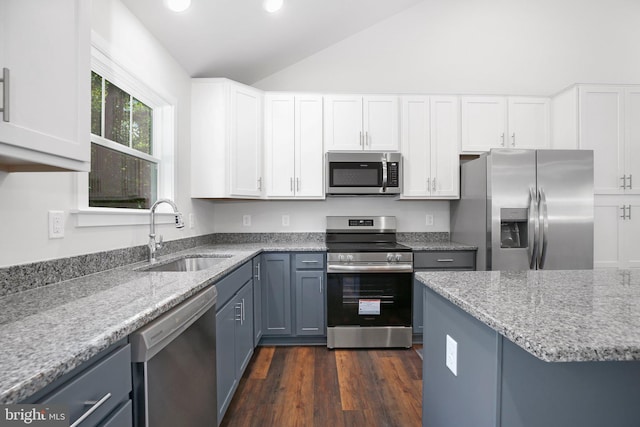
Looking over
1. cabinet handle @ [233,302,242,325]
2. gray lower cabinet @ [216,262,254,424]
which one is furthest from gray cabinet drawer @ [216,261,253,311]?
cabinet handle @ [233,302,242,325]

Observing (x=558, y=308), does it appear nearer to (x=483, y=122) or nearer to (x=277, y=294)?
(x=277, y=294)

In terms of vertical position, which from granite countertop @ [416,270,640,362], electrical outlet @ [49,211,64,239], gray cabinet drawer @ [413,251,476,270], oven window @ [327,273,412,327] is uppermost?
electrical outlet @ [49,211,64,239]

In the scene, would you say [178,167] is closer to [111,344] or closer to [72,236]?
[72,236]

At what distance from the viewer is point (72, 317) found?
0.88m

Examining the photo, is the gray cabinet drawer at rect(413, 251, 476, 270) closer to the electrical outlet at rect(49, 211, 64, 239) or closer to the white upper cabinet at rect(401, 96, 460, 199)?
the white upper cabinet at rect(401, 96, 460, 199)

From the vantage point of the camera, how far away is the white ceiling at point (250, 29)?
217 centimetres

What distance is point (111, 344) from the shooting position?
78 centimetres

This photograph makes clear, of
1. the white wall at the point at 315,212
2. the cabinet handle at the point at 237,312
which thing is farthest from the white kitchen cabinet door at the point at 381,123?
the cabinet handle at the point at 237,312

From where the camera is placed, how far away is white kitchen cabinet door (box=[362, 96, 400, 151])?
3064 mm

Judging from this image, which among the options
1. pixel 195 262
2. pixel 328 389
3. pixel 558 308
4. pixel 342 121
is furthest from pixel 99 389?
pixel 342 121

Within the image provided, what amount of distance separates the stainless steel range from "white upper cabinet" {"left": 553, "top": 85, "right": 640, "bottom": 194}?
6.57 ft

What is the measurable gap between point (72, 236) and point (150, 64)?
1358 mm

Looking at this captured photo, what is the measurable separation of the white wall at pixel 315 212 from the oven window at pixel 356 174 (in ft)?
1.29

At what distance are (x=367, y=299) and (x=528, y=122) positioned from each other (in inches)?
94.5
